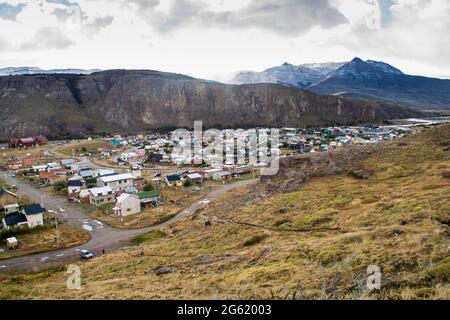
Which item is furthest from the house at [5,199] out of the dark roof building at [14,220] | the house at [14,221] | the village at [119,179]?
the house at [14,221]

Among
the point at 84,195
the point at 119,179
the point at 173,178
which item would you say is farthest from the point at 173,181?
the point at 84,195

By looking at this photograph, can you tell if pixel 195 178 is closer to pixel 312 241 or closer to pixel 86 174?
pixel 86 174

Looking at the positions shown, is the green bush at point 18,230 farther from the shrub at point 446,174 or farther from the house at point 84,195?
the shrub at point 446,174
